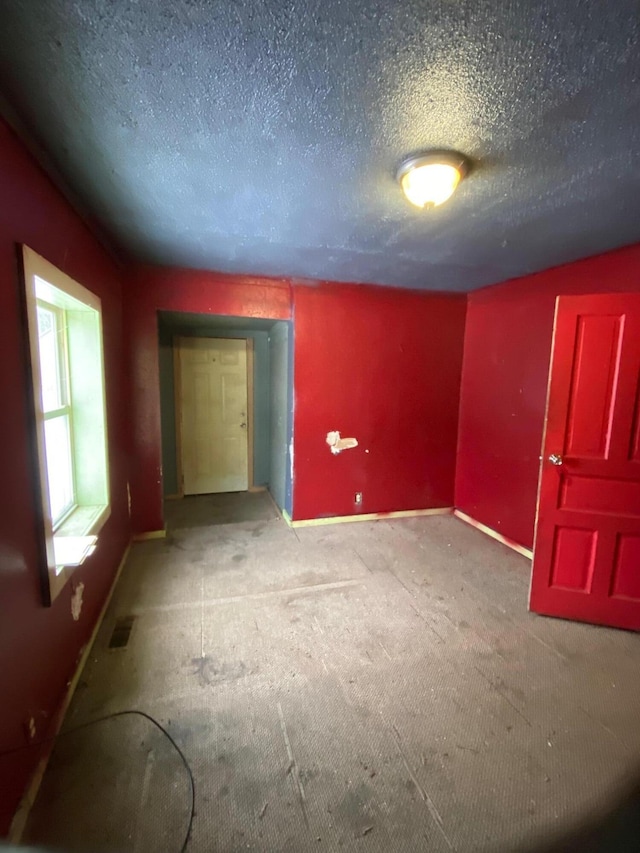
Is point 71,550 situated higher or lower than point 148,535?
higher

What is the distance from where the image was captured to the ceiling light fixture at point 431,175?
1.38 meters

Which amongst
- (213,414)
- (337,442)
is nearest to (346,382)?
(337,442)

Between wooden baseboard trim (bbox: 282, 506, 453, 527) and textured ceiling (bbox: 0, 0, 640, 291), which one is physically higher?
textured ceiling (bbox: 0, 0, 640, 291)

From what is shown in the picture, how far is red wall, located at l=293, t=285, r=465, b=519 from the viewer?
340 cm

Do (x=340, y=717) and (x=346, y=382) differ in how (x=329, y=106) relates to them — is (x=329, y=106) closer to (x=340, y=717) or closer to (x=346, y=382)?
(x=340, y=717)

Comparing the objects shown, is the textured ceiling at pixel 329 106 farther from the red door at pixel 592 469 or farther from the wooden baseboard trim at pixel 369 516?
the wooden baseboard trim at pixel 369 516

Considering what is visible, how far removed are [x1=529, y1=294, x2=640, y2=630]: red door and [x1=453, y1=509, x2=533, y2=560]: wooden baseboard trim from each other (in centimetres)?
81

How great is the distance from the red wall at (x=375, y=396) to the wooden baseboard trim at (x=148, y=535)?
50.0 inches

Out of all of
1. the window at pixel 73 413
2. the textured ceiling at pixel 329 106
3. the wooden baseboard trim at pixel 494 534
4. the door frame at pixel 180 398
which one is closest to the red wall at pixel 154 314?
the window at pixel 73 413

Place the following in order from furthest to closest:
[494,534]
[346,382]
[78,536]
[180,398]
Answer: [180,398]
[346,382]
[494,534]
[78,536]

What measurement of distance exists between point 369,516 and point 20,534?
9.78 feet

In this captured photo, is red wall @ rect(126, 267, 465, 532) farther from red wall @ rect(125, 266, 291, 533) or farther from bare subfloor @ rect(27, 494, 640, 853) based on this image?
bare subfloor @ rect(27, 494, 640, 853)

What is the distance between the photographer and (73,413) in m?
2.16

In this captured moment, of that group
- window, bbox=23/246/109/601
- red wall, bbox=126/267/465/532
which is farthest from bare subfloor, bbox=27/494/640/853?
red wall, bbox=126/267/465/532
